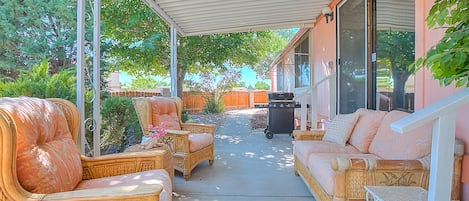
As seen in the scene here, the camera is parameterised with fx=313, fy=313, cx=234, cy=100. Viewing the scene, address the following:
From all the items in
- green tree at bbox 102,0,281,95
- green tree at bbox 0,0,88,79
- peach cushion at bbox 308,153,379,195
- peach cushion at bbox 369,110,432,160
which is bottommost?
peach cushion at bbox 308,153,379,195

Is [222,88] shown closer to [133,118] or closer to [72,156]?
[133,118]

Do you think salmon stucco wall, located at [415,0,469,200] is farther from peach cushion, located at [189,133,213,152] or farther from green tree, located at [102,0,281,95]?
green tree, located at [102,0,281,95]

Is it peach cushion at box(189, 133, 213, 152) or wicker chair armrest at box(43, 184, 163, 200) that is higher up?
wicker chair armrest at box(43, 184, 163, 200)

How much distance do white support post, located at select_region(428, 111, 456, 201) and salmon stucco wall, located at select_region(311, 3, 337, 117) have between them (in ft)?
15.0

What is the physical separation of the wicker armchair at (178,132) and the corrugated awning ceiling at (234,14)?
1460 mm

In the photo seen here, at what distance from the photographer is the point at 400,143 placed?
2475mm

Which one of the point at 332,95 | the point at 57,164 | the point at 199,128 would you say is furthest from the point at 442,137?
the point at 332,95

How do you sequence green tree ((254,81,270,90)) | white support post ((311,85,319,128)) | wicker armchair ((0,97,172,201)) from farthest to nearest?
green tree ((254,81,270,90)) < white support post ((311,85,319,128)) < wicker armchair ((0,97,172,201))

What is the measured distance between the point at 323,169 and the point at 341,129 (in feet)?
3.93

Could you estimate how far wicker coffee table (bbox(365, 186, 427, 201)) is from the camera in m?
1.81

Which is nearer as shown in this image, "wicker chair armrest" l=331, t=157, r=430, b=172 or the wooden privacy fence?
"wicker chair armrest" l=331, t=157, r=430, b=172

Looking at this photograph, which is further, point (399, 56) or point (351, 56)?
point (351, 56)

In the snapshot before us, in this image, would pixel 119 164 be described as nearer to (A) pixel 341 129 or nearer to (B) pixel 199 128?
(B) pixel 199 128

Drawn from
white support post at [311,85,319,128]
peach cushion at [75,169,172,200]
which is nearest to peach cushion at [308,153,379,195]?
peach cushion at [75,169,172,200]
